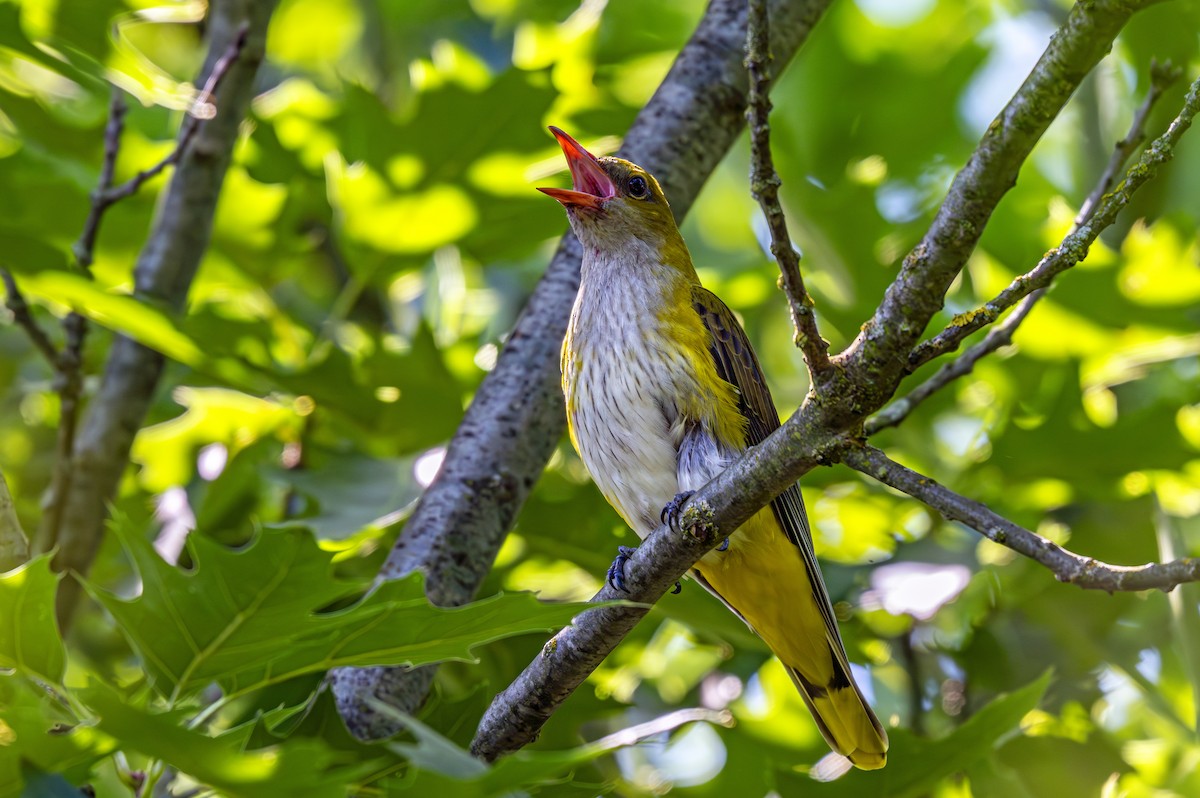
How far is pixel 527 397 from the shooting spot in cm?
352

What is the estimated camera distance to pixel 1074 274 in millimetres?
4293

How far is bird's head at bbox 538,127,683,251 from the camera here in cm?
384

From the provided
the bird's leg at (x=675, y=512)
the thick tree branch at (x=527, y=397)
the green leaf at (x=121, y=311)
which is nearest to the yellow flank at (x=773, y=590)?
the bird's leg at (x=675, y=512)

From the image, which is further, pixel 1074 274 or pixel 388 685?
pixel 1074 274

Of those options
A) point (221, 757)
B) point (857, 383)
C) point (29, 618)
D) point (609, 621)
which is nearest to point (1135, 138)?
point (857, 383)

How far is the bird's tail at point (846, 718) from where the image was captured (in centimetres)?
339

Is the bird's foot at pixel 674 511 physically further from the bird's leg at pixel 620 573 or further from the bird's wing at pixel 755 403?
the bird's wing at pixel 755 403

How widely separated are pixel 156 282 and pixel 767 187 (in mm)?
2855

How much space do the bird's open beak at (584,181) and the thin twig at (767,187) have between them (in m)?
1.89

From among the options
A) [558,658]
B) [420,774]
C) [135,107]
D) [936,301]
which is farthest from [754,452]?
[135,107]

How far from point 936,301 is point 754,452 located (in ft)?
1.53

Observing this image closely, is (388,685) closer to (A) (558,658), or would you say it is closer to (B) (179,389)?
(A) (558,658)

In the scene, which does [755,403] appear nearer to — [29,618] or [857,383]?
[857,383]

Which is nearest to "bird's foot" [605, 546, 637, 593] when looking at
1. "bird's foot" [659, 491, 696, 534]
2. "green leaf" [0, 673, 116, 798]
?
"bird's foot" [659, 491, 696, 534]
